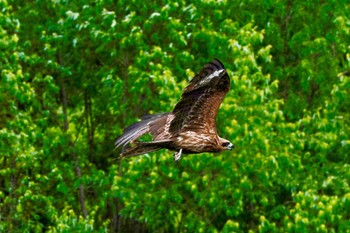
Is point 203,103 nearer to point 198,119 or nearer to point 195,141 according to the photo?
point 198,119

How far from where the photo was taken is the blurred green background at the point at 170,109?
17.3 metres

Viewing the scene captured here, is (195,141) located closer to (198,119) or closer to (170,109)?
(198,119)

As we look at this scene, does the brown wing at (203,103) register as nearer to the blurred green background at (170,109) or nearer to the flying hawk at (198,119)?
the flying hawk at (198,119)

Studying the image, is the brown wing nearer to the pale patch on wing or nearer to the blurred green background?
the pale patch on wing

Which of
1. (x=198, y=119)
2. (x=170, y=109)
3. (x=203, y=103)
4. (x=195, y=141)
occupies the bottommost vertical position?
(x=195, y=141)

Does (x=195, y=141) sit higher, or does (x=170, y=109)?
(x=170, y=109)

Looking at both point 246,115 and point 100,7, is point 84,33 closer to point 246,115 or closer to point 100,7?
point 100,7

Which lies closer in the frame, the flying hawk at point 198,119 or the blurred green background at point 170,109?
the flying hawk at point 198,119

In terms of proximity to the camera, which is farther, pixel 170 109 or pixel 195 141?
pixel 170 109

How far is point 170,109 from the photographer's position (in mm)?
16625

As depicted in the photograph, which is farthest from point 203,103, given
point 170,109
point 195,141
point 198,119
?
point 170,109

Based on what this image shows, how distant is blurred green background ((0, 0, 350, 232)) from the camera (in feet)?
56.6

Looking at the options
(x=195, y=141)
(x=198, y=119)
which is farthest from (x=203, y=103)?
(x=195, y=141)

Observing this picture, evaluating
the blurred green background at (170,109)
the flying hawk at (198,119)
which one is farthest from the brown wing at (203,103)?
the blurred green background at (170,109)
